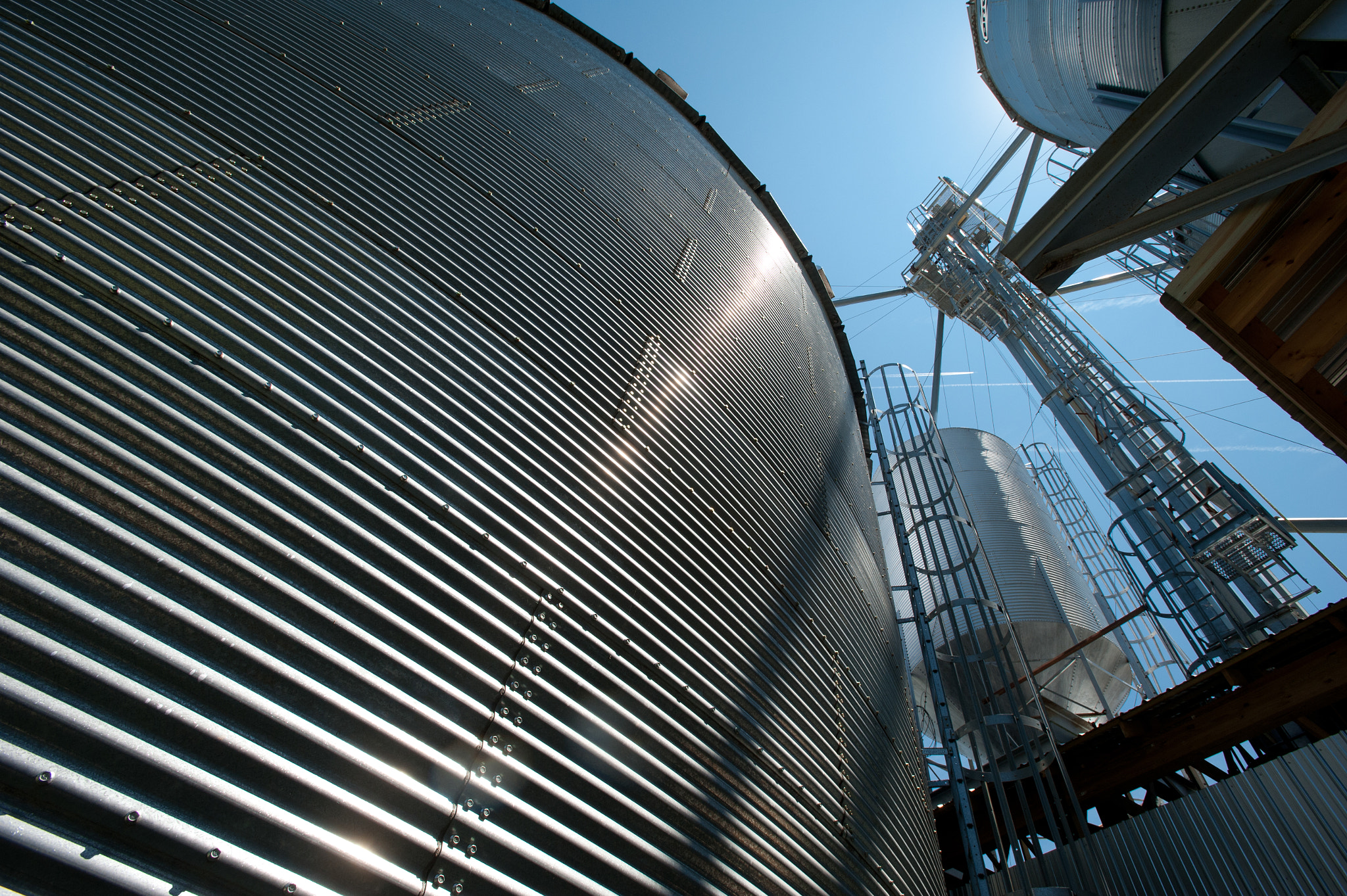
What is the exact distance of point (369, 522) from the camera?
7.11 feet

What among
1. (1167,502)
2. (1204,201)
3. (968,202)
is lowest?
(1204,201)

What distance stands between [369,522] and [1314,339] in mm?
3837

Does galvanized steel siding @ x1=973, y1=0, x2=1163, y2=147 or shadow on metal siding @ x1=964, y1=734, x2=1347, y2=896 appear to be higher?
galvanized steel siding @ x1=973, y1=0, x2=1163, y2=147

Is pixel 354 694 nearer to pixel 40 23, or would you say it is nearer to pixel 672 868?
pixel 672 868

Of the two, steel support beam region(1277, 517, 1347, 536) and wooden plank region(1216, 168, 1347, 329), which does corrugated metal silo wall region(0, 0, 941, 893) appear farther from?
steel support beam region(1277, 517, 1347, 536)

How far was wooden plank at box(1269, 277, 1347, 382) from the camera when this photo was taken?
115 inches

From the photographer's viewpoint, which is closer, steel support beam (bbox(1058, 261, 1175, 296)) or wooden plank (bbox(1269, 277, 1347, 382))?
wooden plank (bbox(1269, 277, 1347, 382))

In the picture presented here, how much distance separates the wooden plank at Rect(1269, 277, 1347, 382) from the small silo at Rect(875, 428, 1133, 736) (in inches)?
160

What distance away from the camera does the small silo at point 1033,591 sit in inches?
355

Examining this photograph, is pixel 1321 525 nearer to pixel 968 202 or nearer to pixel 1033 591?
pixel 1033 591

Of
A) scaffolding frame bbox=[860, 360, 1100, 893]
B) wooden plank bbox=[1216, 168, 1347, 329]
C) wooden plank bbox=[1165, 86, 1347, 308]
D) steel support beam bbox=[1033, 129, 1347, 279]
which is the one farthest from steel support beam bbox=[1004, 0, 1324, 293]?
scaffolding frame bbox=[860, 360, 1100, 893]

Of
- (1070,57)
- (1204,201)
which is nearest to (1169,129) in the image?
(1204,201)

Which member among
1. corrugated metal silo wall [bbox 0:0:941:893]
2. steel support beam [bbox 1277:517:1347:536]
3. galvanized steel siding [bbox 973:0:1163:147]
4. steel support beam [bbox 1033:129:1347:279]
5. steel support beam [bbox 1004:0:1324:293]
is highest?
galvanized steel siding [bbox 973:0:1163:147]

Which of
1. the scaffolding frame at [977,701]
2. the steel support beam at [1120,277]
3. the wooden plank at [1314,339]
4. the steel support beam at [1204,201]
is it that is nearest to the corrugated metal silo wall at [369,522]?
the scaffolding frame at [977,701]
